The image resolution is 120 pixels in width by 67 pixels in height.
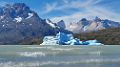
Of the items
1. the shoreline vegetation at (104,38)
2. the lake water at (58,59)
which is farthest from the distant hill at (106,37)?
the lake water at (58,59)

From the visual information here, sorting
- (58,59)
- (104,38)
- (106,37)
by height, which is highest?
(106,37)

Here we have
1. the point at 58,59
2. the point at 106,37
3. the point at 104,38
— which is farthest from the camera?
the point at 106,37

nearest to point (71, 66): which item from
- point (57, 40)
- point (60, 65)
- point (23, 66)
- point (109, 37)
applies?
point (60, 65)


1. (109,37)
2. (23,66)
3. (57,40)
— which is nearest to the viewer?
(23,66)

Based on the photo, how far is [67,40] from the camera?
3907 inches

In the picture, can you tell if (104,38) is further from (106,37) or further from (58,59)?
(58,59)

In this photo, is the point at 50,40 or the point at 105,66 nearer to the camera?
the point at 105,66

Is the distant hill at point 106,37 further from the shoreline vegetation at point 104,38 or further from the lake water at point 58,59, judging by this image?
the lake water at point 58,59

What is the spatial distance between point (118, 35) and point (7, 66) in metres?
142

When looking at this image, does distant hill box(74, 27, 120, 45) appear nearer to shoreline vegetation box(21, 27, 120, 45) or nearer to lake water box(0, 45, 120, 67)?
shoreline vegetation box(21, 27, 120, 45)

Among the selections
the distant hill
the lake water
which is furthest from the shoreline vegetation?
the lake water

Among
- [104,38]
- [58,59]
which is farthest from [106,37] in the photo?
[58,59]

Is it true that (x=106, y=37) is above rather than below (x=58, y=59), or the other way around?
above

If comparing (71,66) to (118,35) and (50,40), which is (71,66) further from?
(118,35)
